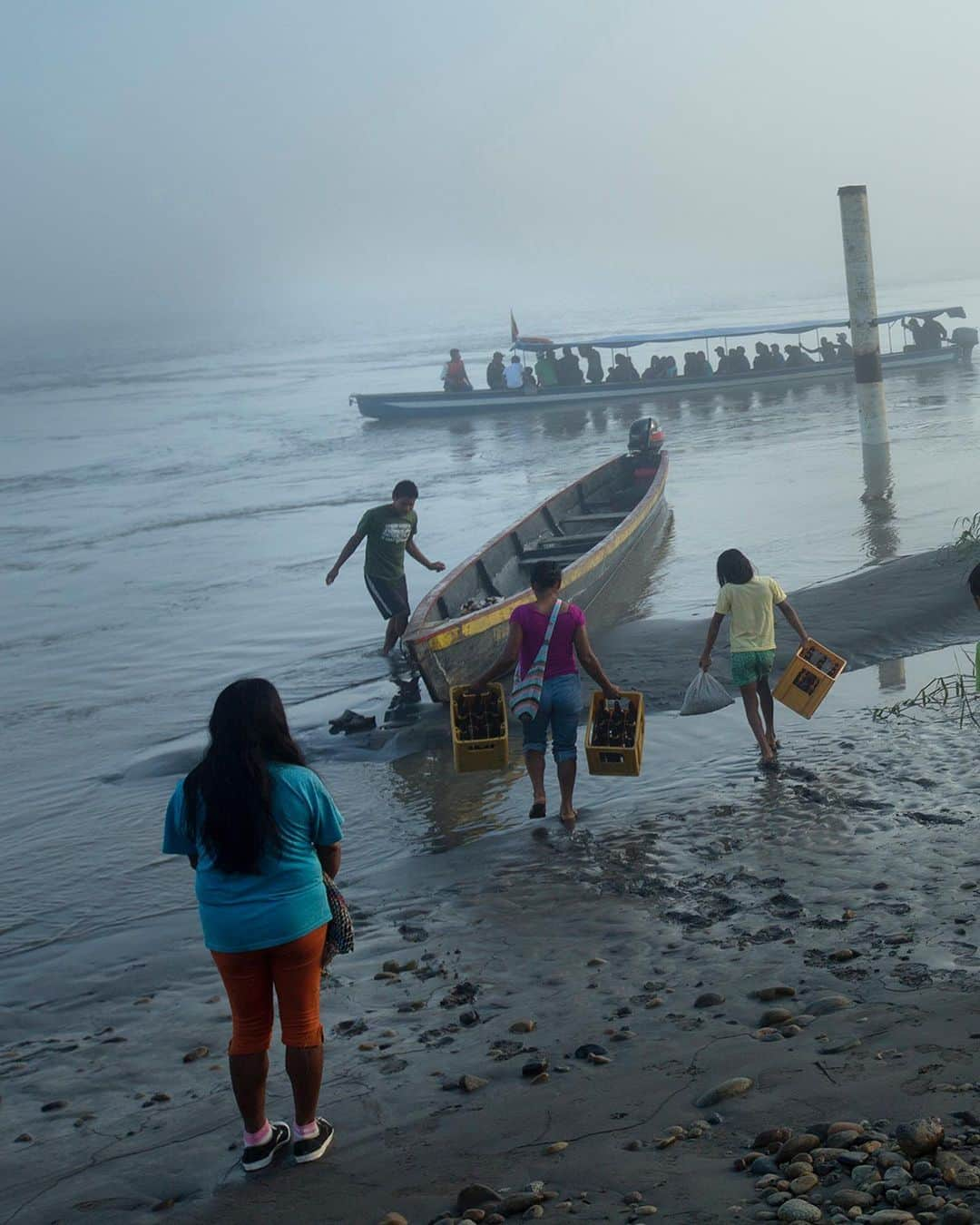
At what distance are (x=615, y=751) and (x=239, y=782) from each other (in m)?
4.20

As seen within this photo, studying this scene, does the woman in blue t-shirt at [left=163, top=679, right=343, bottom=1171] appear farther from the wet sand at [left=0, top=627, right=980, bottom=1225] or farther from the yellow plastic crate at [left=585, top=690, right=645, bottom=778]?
the yellow plastic crate at [left=585, top=690, right=645, bottom=778]

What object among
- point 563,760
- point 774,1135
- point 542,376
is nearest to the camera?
point 774,1135

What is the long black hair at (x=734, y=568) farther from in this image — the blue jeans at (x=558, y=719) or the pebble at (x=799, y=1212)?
the pebble at (x=799, y=1212)

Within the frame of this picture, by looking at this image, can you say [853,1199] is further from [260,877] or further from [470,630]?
[470,630]

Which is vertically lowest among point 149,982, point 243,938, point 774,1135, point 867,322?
point 149,982

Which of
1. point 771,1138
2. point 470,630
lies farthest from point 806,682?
point 771,1138

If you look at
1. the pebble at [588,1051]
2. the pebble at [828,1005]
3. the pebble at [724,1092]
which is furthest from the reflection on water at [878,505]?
the pebble at [724,1092]

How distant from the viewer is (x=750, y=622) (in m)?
8.33

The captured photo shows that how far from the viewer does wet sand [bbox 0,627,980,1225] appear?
400cm

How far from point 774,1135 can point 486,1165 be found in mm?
870

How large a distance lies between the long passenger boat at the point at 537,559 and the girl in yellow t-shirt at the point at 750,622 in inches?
106

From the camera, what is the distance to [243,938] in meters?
4.12

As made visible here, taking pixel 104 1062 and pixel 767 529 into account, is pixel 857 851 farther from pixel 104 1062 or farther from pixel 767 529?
pixel 767 529

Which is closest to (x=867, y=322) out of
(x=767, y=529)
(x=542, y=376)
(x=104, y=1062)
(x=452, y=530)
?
(x=767, y=529)
